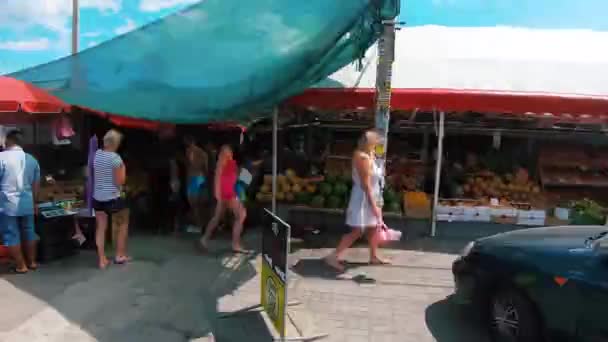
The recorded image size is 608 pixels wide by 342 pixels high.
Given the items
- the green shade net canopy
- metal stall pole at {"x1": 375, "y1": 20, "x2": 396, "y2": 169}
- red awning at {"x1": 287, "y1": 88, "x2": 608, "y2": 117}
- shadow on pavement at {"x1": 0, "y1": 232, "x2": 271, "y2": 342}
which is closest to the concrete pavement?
shadow on pavement at {"x1": 0, "y1": 232, "x2": 271, "y2": 342}

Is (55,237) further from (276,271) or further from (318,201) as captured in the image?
(318,201)

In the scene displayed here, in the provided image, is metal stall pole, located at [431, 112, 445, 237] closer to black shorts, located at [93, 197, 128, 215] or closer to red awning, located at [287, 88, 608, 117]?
red awning, located at [287, 88, 608, 117]

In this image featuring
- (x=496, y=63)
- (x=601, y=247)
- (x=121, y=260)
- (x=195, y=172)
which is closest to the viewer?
(x=601, y=247)

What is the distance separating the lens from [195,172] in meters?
7.45

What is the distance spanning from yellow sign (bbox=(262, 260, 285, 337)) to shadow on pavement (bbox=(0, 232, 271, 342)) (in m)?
0.24

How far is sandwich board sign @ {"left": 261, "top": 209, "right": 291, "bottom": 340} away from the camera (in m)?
3.84

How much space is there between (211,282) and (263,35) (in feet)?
9.35

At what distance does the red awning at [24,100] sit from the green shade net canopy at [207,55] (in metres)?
1.98

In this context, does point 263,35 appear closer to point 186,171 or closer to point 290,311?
point 290,311

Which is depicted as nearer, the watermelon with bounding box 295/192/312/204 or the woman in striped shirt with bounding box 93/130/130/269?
the woman in striped shirt with bounding box 93/130/130/269

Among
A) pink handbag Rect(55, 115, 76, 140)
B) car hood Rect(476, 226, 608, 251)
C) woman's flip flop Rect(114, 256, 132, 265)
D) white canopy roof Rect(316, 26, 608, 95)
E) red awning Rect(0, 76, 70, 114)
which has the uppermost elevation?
white canopy roof Rect(316, 26, 608, 95)

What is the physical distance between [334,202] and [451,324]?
10.8ft

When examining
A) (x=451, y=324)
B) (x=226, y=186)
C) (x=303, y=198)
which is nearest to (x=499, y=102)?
(x=303, y=198)

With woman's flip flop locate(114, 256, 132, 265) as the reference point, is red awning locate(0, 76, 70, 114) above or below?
above
